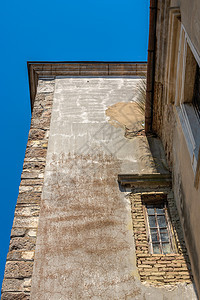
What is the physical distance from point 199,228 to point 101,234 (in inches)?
62.2

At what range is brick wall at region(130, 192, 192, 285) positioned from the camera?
5.79 m

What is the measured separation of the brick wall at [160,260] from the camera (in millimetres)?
5785

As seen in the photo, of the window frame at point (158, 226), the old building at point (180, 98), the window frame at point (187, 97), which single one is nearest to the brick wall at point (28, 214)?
the window frame at point (158, 226)

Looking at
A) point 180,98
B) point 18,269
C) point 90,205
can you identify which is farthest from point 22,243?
point 180,98

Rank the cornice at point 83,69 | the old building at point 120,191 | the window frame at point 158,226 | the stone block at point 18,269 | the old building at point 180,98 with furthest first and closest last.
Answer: the cornice at point 83,69 → the window frame at point 158,226 → the stone block at point 18,269 → the old building at point 120,191 → the old building at point 180,98

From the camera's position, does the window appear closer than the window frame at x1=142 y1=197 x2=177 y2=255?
Yes

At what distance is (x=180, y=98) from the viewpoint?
22.0ft

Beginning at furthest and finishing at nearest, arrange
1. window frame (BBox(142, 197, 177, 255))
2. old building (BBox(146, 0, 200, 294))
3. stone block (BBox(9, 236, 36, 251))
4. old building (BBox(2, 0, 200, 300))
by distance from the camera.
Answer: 1. window frame (BBox(142, 197, 177, 255))
2. stone block (BBox(9, 236, 36, 251))
3. old building (BBox(2, 0, 200, 300))
4. old building (BBox(146, 0, 200, 294))

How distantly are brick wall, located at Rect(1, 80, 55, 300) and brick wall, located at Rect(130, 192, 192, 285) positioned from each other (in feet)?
4.81

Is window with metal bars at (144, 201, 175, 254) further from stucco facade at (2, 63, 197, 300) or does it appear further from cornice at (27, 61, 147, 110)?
cornice at (27, 61, 147, 110)

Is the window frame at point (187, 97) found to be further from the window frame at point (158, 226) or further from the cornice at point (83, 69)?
the cornice at point (83, 69)

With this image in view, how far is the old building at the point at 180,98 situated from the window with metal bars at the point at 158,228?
0.32 metres

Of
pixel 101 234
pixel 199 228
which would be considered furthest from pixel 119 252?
pixel 199 228

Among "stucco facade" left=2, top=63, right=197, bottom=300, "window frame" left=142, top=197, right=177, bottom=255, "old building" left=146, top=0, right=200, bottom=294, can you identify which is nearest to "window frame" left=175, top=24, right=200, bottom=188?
"old building" left=146, top=0, right=200, bottom=294
